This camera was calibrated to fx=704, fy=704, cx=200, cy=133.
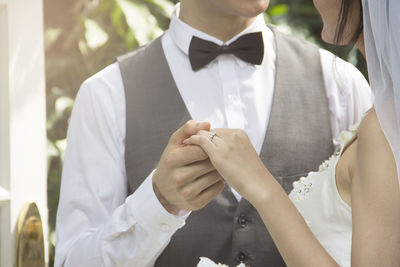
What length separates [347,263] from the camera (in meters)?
1.71

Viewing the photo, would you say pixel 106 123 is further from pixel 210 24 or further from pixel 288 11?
pixel 288 11

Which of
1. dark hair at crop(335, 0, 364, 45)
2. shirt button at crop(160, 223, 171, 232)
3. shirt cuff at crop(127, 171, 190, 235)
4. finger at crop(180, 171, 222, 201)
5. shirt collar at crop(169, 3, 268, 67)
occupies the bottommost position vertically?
shirt button at crop(160, 223, 171, 232)

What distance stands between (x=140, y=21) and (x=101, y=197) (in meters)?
1.93

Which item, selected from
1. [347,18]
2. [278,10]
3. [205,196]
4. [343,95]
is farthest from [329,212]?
[278,10]

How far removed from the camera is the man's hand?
1798 millimetres

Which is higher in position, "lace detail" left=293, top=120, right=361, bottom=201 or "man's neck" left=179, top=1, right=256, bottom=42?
"man's neck" left=179, top=1, right=256, bottom=42

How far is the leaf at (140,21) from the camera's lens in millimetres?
3932

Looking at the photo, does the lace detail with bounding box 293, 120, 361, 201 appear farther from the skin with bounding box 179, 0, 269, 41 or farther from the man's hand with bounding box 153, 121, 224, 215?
the skin with bounding box 179, 0, 269, 41

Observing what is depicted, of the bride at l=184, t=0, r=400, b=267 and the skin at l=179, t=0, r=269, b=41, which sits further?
the skin at l=179, t=0, r=269, b=41

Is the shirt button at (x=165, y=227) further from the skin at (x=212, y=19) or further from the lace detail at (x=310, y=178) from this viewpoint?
the skin at (x=212, y=19)

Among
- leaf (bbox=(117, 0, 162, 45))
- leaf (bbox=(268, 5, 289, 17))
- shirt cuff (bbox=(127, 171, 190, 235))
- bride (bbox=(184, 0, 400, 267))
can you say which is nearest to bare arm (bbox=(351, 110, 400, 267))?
bride (bbox=(184, 0, 400, 267))

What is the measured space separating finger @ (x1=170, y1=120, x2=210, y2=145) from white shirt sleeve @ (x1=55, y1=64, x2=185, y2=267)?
216mm

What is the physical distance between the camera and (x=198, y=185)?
1.83 metres

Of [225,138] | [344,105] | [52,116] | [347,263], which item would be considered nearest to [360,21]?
[225,138]
